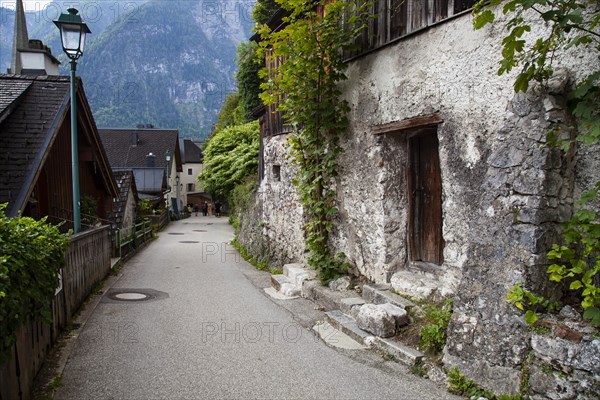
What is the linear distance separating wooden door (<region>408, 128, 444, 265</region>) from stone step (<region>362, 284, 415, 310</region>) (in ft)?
2.20

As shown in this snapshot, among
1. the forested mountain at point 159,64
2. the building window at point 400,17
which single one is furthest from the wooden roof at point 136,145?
the forested mountain at point 159,64

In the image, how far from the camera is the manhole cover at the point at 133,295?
26.1 feet

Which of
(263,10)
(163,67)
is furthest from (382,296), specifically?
(163,67)

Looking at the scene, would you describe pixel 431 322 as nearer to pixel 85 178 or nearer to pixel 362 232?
pixel 362 232

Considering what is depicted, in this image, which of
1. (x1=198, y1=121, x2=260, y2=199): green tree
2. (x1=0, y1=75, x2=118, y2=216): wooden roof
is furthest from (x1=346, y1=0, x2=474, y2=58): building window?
(x1=198, y1=121, x2=260, y2=199): green tree

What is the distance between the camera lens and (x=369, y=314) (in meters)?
5.26

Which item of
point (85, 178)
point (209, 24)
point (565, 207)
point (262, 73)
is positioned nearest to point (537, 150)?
point (565, 207)

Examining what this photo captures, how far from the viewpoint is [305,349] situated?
5.21 m

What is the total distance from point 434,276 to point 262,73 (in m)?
4.72

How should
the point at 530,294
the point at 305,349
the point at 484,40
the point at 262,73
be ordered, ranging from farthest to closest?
1. the point at 262,73
2. the point at 305,349
3. the point at 484,40
4. the point at 530,294

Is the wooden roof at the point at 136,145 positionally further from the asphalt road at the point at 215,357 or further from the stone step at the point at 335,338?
the stone step at the point at 335,338

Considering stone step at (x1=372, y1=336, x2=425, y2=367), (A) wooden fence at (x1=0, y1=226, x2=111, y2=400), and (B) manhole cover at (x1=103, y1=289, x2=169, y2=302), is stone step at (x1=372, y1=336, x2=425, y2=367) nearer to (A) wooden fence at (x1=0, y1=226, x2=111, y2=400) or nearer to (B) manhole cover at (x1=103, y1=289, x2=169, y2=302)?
(A) wooden fence at (x1=0, y1=226, x2=111, y2=400)

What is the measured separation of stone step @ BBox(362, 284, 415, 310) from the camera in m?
5.43

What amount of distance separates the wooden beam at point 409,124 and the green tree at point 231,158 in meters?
Answer: 15.6
